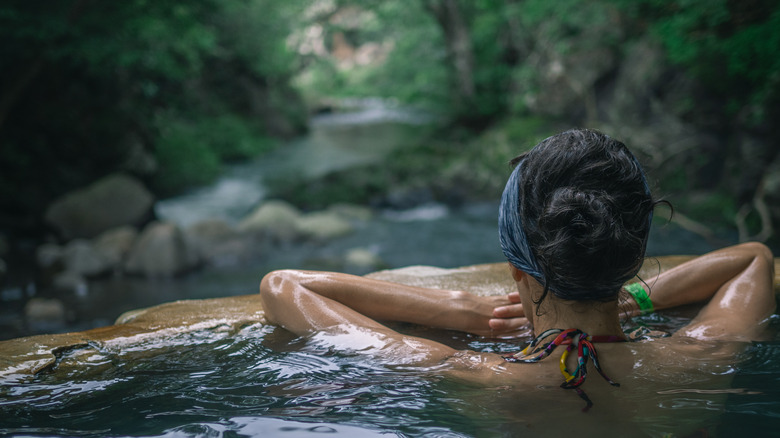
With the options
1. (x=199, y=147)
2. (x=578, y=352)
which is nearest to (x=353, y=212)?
(x=199, y=147)

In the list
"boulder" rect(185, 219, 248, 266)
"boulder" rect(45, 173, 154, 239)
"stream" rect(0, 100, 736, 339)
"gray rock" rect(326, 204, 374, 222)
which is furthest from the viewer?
"gray rock" rect(326, 204, 374, 222)

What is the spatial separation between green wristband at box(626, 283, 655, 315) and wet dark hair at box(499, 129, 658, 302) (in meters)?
0.86

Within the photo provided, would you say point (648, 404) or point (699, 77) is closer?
point (648, 404)

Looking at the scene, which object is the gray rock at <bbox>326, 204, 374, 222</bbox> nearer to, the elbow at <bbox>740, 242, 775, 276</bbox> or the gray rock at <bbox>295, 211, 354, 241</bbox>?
the gray rock at <bbox>295, 211, 354, 241</bbox>

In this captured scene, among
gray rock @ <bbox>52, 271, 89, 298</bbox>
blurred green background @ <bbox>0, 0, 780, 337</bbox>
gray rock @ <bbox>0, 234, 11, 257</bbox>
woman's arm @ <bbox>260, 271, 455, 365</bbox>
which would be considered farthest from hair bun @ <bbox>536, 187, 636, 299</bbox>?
gray rock @ <bbox>0, 234, 11, 257</bbox>

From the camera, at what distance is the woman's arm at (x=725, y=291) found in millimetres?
2057

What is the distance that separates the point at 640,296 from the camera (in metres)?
2.34

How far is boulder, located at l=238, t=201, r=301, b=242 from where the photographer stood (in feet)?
28.9

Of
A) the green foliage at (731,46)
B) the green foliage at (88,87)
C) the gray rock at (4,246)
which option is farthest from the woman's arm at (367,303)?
the gray rock at (4,246)

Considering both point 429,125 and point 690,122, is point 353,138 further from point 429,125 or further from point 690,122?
point 690,122

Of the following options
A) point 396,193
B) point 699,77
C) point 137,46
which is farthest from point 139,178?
point 699,77

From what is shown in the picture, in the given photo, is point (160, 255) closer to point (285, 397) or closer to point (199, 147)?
point (285, 397)

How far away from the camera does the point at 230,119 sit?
17797 mm

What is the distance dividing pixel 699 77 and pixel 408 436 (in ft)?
26.4
